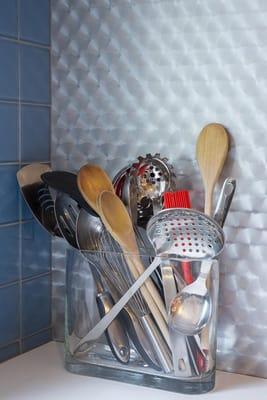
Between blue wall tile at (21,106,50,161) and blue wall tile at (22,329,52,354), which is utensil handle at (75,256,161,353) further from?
blue wall tile at (21,106,50,161)

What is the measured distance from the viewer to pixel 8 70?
1.10 meters

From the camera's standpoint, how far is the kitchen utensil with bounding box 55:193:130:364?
3.44 ft

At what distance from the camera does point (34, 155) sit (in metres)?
1.18

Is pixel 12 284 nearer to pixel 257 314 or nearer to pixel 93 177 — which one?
pixel 93 177

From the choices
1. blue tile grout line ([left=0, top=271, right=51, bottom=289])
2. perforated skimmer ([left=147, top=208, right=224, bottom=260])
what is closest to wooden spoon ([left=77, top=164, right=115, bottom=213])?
perforated skimmer ([left=147, top=208, right=224, bottom=260])

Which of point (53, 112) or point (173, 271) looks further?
point (53, 112)

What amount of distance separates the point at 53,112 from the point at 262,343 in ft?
1.69

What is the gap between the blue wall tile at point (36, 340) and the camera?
1179 mm

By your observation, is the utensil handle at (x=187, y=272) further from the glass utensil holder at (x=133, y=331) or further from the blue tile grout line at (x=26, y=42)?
the blue tile grout line at (x=26, y=42)

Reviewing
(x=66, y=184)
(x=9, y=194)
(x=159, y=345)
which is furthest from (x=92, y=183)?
(x=159, y=345)

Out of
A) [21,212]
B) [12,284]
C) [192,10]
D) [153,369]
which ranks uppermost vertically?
[192,10]

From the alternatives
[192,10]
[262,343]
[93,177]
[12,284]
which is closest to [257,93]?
[192,10]

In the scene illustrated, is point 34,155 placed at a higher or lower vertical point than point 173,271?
higher

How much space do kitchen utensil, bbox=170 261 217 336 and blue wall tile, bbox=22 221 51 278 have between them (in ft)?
Answer: 0.97
